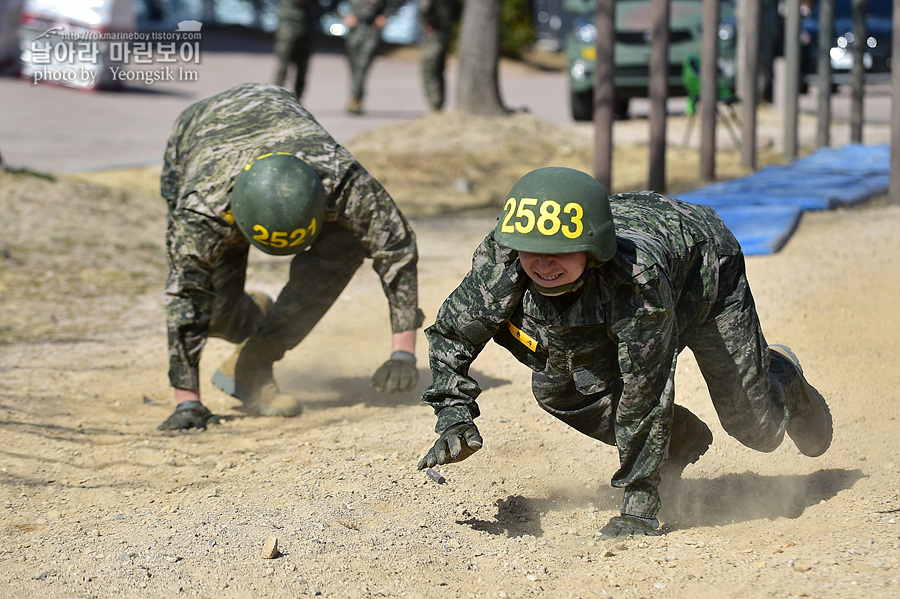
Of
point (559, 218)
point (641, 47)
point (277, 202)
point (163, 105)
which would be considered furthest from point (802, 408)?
point (163, 105)

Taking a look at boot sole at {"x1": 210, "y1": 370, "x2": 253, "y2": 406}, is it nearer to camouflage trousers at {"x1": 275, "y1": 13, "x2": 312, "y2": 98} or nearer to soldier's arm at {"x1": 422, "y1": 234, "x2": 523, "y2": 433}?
soldier's arm at {"x1": 422, "y1": 234, "x2": 523, "y2": 433}

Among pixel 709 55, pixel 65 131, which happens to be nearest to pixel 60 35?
pixel 65 131

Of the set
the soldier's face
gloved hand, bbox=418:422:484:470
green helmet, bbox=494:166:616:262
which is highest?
green helmet, bbox=494:166:616:262

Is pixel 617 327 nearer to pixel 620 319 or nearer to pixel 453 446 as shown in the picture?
pixel 620 319

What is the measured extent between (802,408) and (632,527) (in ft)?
2.92

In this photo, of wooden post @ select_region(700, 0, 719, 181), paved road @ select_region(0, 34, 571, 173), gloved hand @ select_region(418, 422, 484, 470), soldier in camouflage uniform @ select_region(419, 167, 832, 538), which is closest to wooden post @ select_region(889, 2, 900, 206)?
wooden post @ select_region(700, 0, 719, 181)

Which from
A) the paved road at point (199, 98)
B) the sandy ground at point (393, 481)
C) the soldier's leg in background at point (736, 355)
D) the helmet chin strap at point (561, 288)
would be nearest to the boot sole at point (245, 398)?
the sandy ground at point (393, 481)

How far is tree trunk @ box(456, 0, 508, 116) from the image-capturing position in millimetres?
12766

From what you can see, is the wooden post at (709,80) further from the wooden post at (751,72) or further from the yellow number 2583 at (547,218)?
the yellow number 2583 at (547,218)

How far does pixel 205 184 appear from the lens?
4.36m

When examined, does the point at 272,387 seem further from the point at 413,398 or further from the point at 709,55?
the point at 709,55

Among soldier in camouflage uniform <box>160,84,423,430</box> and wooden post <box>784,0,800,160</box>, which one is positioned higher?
wooden post <box>784,0,800,160</box>

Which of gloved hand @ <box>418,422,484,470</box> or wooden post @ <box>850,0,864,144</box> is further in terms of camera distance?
wooden post @ <box>850,0,864,144</box>

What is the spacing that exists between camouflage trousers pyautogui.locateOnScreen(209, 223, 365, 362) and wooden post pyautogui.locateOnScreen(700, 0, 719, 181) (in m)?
5.90
